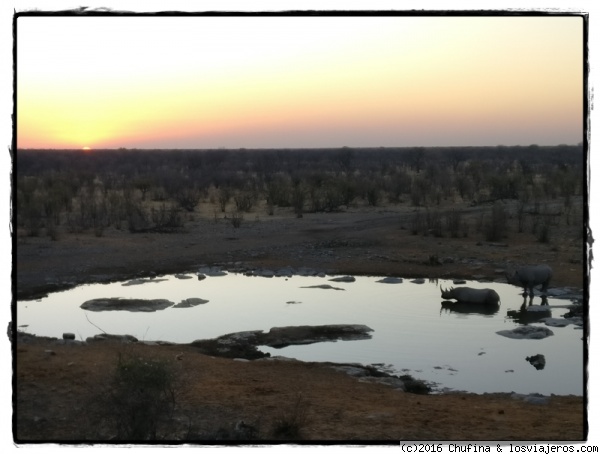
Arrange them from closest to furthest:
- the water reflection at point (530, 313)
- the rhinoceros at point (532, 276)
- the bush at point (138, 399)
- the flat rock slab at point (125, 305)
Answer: the bush at point (138, 399)
the water reflection at point (530, 313)
the flat rock slab at point (125, 305)
the rhinoceros at point (532, 276)

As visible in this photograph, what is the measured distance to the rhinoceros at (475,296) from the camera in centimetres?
1373

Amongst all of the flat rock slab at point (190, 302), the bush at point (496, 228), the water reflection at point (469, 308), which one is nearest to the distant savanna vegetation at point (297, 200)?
the bush at point (496, 228)

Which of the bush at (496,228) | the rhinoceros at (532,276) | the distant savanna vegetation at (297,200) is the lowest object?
the rhinoceros at (532,276)

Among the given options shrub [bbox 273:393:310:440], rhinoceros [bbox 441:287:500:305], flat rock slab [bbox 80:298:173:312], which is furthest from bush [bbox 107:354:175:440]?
rhinoceros [bbox 441:287:500:305]

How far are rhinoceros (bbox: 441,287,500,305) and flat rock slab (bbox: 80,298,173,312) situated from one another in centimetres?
570

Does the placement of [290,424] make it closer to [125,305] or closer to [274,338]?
[274,338]

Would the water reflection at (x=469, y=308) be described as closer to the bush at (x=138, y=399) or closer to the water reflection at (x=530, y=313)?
the water reflection at (x=530, y=313)

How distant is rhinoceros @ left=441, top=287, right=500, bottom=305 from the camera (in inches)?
540

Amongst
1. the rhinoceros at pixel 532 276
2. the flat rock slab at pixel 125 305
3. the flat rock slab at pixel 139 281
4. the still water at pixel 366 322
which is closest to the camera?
the still water at pixel 366 322

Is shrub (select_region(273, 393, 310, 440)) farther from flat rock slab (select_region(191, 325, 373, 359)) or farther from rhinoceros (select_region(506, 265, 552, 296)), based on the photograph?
rhinoceros (select_region(506, 265, 552, 296))

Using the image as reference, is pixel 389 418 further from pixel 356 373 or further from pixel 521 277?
pixel 521 277

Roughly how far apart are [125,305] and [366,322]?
473 cm

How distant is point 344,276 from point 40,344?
26.9 feet

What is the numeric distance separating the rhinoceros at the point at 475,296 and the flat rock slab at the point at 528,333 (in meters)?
1.94
